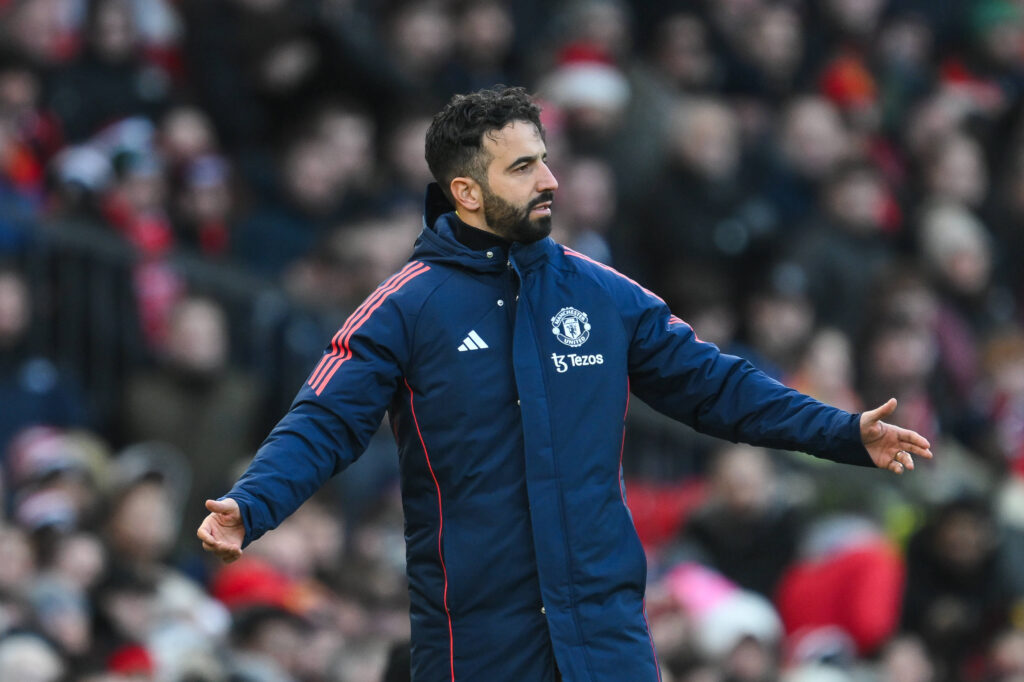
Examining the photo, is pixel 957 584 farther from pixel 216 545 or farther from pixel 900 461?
pixel 216 545

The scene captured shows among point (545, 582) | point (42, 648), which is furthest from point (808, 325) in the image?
point (545, 582)

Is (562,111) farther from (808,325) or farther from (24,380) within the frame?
(24,380)

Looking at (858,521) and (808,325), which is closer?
(858,521)

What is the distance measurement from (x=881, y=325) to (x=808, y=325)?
44 centimetres

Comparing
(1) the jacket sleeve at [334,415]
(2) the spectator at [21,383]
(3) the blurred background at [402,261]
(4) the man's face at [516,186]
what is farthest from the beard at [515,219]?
(2) the spectator at [21,383]

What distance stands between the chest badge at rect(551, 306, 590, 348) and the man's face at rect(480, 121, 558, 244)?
8.5 inches

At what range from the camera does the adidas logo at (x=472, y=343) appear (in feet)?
16.1

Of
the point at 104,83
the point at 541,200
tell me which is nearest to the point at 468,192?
the point at 541,200

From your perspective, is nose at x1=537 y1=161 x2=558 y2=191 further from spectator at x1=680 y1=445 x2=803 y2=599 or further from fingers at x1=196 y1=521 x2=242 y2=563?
spectator at x1=680 y1=445 x2=803 y2=599

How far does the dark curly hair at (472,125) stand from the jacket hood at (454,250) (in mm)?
93

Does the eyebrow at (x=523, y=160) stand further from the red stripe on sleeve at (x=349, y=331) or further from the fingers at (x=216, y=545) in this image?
the fingers at (x=216, y=545)

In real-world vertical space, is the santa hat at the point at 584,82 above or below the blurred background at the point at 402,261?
above

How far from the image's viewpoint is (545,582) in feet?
15.6

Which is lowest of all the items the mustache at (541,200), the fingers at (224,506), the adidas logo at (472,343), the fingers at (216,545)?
the fingers at (216,545)
